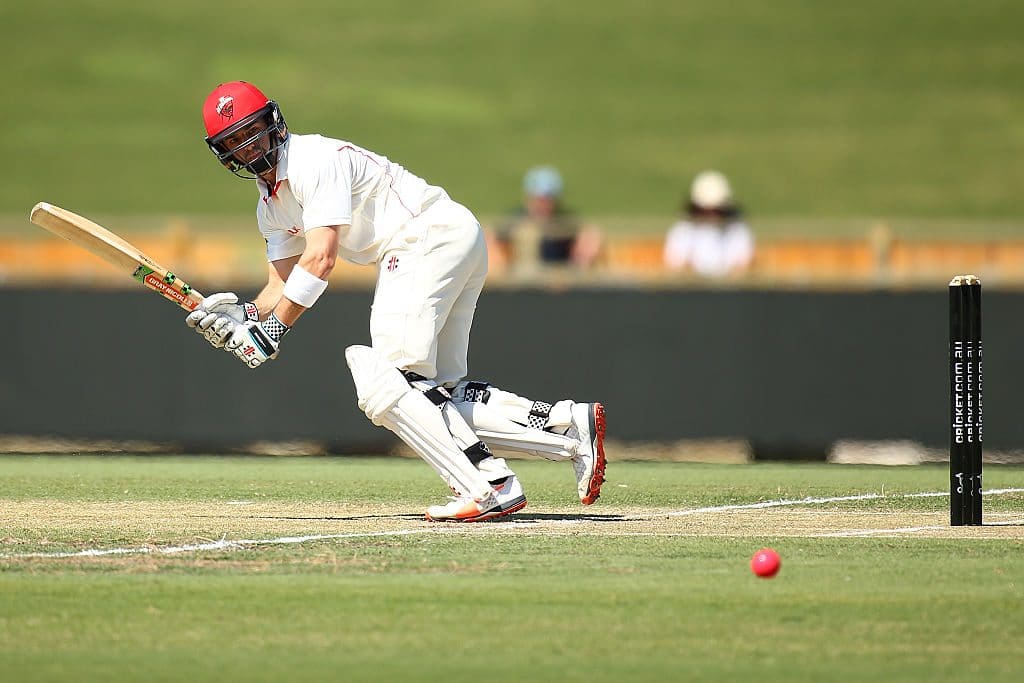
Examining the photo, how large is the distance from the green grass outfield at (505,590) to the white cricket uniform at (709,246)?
452 cm

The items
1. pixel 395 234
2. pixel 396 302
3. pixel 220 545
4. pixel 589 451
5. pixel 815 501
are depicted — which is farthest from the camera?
pixel 815 501

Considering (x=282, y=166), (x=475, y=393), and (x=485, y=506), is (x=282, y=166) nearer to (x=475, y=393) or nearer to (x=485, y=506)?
(x=475, y=393)

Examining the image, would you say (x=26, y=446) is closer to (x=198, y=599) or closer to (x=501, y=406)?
(x=501, y=406)

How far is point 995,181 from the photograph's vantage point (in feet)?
139

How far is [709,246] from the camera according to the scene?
46.0 feet

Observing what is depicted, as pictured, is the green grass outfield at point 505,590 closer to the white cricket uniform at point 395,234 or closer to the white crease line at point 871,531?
the white crease line at point 871,531

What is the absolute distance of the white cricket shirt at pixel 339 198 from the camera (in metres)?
7.84

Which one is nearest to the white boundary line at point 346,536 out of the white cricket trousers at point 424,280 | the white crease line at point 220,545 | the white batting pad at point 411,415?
the white crease line at point 220,545

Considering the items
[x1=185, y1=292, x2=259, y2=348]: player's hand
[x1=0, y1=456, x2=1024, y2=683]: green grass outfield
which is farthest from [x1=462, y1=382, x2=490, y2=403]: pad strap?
[x1=185, y1=292, x2=259, y2=348]: player's hand

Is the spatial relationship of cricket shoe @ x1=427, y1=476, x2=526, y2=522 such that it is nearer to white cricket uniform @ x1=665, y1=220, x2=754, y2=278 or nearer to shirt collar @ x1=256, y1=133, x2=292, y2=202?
shirt collar @ x1=256, y1=133, x2=292, y2=202

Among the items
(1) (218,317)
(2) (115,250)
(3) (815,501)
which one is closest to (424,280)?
(1) (218,317)

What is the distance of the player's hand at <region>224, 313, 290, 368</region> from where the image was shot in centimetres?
789

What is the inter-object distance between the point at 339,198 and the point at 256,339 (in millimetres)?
713

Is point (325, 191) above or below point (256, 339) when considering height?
above
